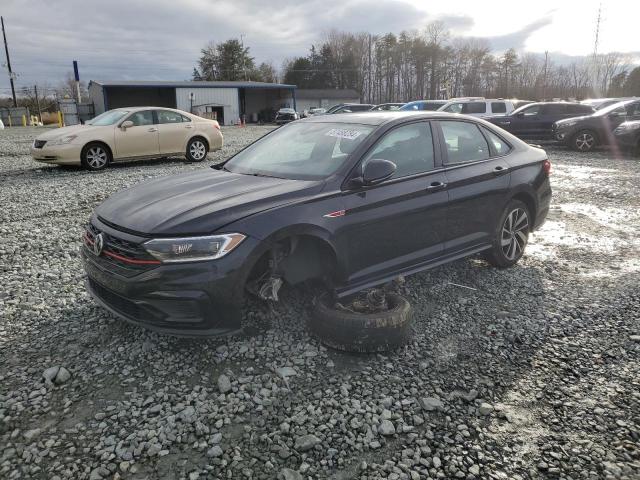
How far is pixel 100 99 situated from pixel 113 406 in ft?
157

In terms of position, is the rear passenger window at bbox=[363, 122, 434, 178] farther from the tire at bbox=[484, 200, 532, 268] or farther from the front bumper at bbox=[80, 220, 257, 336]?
the front bumper at bbox=[80, 220, 257, 336]

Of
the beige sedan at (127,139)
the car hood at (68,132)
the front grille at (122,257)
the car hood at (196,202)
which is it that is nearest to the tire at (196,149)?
the beige sedan at (127,139)

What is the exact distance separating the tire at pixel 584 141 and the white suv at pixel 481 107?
3.76 m

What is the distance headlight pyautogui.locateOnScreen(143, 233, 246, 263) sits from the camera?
9.96 feet

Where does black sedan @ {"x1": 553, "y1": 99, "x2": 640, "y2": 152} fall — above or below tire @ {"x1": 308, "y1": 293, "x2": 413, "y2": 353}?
above

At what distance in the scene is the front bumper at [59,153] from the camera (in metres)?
11.1

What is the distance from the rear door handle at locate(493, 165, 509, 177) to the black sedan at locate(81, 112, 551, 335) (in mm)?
14

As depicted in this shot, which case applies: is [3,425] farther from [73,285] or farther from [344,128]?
[344,128]

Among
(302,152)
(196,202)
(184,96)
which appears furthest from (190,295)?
(184,96)

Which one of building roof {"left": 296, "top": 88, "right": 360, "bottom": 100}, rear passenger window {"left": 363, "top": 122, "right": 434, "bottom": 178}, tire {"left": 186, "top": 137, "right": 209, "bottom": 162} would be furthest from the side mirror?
building roof {"left": 296, "top": 88, "right": 360, "bottom": 100}

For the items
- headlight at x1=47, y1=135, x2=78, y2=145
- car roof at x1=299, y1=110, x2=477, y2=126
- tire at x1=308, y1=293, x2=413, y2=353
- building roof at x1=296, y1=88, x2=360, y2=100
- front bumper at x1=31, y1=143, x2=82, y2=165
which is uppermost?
building roof at x1=296, y1=88, x2=360, y2=100

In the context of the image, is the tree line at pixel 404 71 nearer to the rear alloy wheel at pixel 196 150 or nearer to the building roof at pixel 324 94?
the building roof at pixel 324 94

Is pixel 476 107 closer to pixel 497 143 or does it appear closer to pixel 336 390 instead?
pixel 497 143

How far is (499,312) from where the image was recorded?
414 cm
